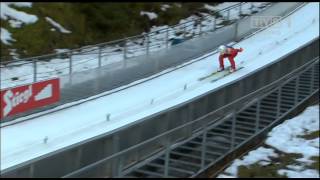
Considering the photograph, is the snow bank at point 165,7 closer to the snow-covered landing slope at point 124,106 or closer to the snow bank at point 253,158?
the snow-covered landing slope at point 124,106

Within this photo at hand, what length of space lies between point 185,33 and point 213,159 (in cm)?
1333

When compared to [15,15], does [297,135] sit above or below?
above

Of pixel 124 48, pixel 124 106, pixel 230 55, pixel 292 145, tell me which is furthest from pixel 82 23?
pixel 292 145

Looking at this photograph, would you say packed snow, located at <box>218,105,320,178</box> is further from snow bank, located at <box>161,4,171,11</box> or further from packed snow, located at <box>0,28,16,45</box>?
snow bank, located at <box>161,4,171,11</box>

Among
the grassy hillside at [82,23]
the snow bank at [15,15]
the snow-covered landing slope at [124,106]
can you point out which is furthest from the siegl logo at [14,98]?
the snow bank at [15,15]

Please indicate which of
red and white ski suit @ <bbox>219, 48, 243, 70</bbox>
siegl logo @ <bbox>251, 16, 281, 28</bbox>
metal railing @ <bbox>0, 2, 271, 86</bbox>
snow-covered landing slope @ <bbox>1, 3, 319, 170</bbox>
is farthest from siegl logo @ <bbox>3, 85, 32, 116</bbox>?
siegl logo @ <bbox>251, 16, 281, 28</bbox>

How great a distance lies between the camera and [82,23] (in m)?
25.3

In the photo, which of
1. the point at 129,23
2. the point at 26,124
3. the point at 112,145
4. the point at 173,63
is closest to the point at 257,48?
the point at 173,63

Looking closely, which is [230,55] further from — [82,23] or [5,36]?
[82,23]

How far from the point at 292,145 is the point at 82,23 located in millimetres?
→ 13974

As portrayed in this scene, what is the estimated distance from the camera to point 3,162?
12.0 meters

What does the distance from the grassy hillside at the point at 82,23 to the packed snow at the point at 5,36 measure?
17cm

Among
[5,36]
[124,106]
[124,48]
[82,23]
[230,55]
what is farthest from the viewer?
[82,23]

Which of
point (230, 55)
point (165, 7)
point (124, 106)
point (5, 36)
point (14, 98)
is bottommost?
point (165, 7)
